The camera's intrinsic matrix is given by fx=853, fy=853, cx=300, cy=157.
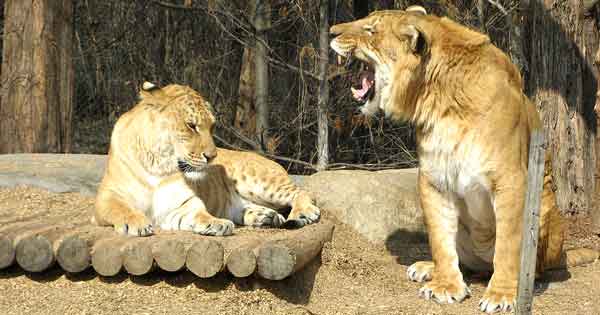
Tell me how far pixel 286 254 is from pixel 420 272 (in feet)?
4.03

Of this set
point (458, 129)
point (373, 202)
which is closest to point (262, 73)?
point (373, 202)

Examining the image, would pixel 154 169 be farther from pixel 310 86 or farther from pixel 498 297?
pixel 310 86

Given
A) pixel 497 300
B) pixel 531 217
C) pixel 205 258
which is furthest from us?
pixel 497 300

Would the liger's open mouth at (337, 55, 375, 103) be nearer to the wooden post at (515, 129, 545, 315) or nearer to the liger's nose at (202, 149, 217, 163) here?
the liger's nose at (202, 149, 217, 163)

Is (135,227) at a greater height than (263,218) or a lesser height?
greater

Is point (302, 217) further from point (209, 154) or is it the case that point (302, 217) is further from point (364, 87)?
point (364, 87)

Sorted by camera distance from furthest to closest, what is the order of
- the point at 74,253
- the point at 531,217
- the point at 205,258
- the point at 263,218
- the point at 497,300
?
the point at 263,218, the point at 497,300, the point at 74,253, the point at 205,258, the point at 531,217

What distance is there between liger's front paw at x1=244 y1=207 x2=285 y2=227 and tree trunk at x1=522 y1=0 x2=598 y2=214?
2.11 meters

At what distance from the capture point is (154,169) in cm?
489

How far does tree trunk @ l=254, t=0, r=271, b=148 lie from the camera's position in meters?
8.60

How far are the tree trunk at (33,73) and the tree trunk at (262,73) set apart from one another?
196 centimetres

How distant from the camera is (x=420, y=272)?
503 centimetres

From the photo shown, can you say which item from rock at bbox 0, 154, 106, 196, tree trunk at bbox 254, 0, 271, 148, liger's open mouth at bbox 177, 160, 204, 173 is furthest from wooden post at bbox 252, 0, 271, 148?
liger's open mouth at bbox 177, 160, 204, 173

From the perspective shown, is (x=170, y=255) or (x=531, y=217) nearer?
(x=531, y=217)
